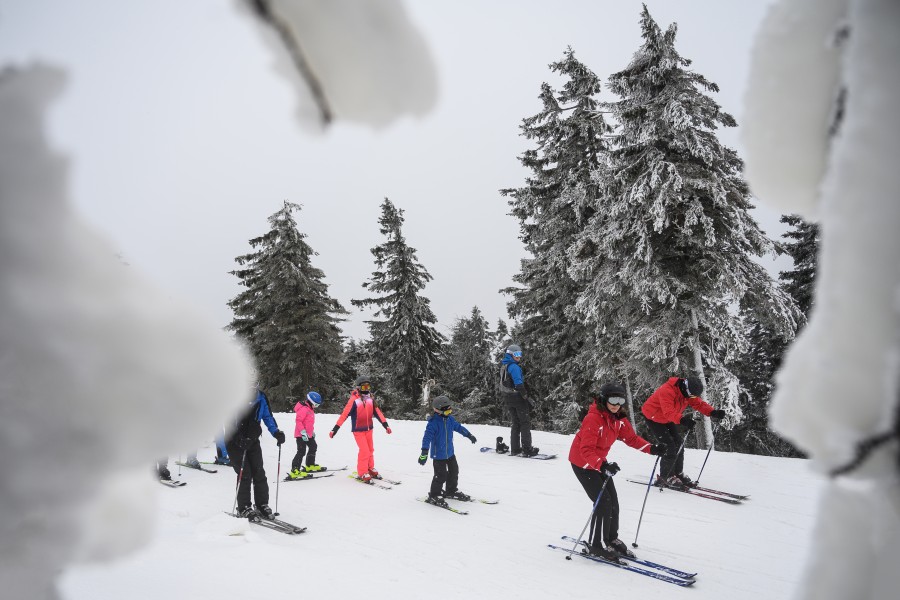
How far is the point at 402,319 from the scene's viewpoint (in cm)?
2833

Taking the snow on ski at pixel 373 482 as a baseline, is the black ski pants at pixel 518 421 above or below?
above

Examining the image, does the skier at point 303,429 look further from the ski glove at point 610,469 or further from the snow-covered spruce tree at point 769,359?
the snow-covered spruce tree at point 769,359

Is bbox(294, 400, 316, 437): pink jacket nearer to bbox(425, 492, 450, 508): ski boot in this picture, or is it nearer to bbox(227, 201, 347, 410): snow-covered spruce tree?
bbox(425, 492, 450, 508): ski boot

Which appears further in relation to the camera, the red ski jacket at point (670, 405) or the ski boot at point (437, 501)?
the red ski jacket at point (670, 405)

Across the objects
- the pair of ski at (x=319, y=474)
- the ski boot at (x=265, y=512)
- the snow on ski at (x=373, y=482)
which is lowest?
the pair of ski at (x=319, y=474)

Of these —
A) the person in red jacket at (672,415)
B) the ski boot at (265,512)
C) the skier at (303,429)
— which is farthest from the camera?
the skier at (303,429)

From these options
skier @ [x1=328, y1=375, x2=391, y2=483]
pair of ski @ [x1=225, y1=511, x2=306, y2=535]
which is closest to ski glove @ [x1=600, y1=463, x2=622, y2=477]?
pair of ski @ [x1=225, y1=511, x2=306, y2=535]

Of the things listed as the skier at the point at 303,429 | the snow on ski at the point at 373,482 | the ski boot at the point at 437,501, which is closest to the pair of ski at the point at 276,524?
the ski boot at the point at 437,501

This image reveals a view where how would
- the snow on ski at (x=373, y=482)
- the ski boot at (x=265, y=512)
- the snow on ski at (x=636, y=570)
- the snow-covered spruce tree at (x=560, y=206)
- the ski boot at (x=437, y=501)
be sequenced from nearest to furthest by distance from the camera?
the snow on ski at (x=636, y=570) < the ski boot at (x=265, y=512) < the ski boot at (x=437, y=501) < the snow on ski at (x=373, y=482) < the snow-covered spruce tree at (x=560, y=206)

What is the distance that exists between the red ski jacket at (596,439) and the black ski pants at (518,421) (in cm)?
479

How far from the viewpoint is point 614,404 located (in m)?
6.63

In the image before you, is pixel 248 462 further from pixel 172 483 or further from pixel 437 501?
pixel 172 483

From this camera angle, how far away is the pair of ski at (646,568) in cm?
565

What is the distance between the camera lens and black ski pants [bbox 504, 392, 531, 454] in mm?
11523
